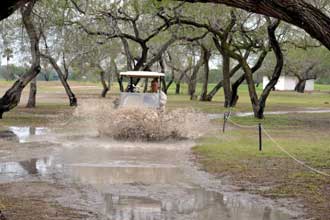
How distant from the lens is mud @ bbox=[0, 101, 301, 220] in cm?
871

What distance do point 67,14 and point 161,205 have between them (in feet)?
77.2

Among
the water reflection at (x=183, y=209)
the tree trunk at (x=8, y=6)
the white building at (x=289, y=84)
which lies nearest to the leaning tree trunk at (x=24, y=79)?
the water reflection at (x=183, y=209)

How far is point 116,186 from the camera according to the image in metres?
10.8

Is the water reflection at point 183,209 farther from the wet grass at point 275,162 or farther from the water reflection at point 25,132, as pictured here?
the water reflection at point 25,132

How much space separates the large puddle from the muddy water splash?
22.7 inches

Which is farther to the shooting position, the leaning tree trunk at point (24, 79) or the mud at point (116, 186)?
the leaning tree trunk at point (24, 79)

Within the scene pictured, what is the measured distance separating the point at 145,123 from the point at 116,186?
7.64 m

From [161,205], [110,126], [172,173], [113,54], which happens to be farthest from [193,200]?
[113,54]

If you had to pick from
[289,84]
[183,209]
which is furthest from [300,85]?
[183,209]

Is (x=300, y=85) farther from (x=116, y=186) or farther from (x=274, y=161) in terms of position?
(x=116, y=186)

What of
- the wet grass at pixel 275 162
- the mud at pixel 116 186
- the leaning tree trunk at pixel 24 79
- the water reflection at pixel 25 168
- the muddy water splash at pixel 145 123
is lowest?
the water reflection at pixel 25 168

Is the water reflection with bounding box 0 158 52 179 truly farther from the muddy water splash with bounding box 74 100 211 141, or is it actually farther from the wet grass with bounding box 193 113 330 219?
the muddy water splash with bounding box 74 100 211 141

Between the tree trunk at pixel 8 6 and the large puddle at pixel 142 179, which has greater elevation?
the tree trunk at pixel 8 6

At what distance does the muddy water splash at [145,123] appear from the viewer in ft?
60.2
